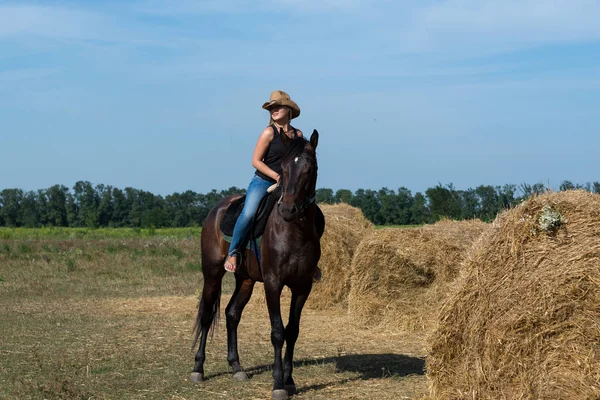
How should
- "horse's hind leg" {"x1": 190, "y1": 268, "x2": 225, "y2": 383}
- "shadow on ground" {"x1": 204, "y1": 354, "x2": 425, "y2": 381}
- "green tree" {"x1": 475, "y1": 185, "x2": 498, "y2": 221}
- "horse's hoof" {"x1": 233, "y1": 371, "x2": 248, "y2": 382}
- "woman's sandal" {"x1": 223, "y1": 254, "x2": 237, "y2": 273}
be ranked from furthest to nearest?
"green tree" {"x1": 475, "y1": 185, "x2": 498, "y2": 221} → "horse's hind leg" {"x1": 190, "y1": 268, "x2": 225, "y2": 383} → "shadow on ground" {"x1": 204, "y1": 354, "x2": 425, "y2": 381} → "horse's hoof" {"x1": 233, "y1": 371, "x2": 248, "y2": 382} → "woman's sandal" {"x1": 223, "y1": 254, "x2": 237, "y2": 273}

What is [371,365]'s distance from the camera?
8039mm

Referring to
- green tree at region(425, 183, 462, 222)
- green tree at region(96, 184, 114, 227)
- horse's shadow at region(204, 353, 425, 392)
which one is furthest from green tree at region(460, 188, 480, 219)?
green tree at region(96, 184, 114, 227)

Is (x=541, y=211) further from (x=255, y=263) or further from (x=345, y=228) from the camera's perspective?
(x=345, y=228)

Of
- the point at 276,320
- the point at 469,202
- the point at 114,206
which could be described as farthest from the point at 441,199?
the point at 114,206

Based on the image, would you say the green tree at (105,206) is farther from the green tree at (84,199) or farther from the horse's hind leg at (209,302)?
the horse's hind leg at (209,302)

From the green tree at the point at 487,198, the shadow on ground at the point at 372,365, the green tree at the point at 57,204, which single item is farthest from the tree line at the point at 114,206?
the shadow on ground at the point at 372,365

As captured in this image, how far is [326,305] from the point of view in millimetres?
12734

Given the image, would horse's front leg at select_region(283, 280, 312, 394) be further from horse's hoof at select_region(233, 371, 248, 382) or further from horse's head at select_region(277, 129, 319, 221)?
horse's head at select_region(277, 129, 319, 221)

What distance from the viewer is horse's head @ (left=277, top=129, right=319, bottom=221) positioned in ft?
20.3

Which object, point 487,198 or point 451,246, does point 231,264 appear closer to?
point 451,246

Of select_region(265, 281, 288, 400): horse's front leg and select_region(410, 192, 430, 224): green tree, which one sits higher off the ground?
select_region(410, 192, 430, 224): green tree

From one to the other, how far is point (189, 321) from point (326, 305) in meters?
2.49

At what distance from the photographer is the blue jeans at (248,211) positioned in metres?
7.10

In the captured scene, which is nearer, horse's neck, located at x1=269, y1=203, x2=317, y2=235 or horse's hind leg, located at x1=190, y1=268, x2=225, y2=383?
horse's neck, located at x1=269, y1=203, x2=317, y2=235
